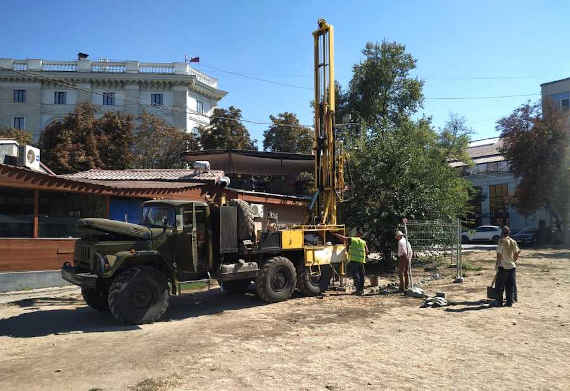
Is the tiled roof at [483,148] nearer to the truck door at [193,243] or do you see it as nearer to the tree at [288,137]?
the tree at [288,137]

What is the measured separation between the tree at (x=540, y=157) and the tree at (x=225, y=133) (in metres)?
19.2

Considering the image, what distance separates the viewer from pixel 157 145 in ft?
104

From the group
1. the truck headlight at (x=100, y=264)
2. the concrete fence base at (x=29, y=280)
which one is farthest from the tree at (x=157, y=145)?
the truck headlight at (x=100, y=264)

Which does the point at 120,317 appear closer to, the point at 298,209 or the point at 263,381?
the point at 263,381

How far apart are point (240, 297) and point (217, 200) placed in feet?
8.83

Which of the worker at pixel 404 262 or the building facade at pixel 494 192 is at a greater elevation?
the building facade at pixel 494 192

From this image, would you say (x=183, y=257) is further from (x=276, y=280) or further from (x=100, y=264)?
(x=276, y=280)

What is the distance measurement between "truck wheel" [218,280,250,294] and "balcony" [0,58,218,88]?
3357 cm

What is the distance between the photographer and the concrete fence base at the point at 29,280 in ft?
37.9

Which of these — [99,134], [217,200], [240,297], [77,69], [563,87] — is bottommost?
[240,297]

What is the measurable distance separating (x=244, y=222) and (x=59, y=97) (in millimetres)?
38321

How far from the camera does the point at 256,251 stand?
33.6 feet

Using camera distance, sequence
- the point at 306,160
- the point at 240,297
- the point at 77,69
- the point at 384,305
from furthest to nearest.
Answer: the point at 77,69, the point at 306,160, the point at 240,297, the point at 384,305

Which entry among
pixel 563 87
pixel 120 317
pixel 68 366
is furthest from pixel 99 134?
pixel 563 87
